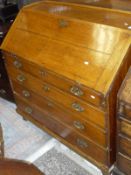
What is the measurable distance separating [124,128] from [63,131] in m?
0.67

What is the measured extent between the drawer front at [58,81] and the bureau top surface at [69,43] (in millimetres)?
42

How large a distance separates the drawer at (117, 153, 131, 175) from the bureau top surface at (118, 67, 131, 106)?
46cm

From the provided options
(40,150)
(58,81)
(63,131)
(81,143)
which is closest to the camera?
(58,81)

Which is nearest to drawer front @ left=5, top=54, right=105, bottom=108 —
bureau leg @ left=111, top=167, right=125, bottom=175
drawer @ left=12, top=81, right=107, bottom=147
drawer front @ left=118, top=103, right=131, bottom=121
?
drawer front @ left=118, top=103, right=131, bottom=121

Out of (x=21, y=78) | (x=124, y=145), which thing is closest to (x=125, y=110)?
(x=124, y=145)

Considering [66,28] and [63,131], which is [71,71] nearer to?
[66,28]

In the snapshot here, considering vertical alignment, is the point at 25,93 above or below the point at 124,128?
below

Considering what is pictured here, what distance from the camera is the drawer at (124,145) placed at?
1500 mm

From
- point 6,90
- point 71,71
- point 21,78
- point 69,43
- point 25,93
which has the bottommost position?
point 6,90

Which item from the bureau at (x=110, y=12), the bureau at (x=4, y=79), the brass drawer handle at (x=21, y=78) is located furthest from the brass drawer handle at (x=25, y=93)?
the bureau at (x=110, y=12)

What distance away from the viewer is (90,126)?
1.69 m

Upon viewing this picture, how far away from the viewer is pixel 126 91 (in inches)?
53.1

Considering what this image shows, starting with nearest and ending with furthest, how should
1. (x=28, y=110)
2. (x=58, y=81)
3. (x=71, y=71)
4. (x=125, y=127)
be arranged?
(x=125, y=127), (x=71, y=71), (x=58, y=81), (x=28, y=110)

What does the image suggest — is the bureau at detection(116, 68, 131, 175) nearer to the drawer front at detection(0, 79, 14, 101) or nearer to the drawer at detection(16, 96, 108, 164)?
the drawer at detection(16, 96, 108, 164)
